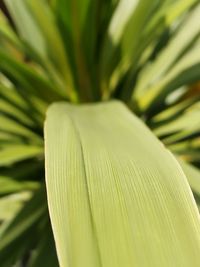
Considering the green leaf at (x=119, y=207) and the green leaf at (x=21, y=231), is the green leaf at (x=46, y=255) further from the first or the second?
the green leaf at (x=119, y=207)

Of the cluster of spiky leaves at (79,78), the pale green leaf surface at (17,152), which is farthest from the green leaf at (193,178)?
the pale green leaf surface at (17,152)

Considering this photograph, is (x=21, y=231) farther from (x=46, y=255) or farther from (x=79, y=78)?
(x=79, y=78)

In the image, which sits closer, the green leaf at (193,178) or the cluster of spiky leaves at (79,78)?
the green leaf at (193,178)

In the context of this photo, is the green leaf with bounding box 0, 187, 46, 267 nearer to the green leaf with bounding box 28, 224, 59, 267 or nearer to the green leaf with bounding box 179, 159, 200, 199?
the green leaf with bounding box 28, 224, 59, 267

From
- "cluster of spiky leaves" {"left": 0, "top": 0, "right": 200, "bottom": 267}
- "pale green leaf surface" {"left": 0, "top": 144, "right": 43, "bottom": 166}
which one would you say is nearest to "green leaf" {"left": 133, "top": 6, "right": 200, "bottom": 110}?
"cluster of spiky leaves" {"left": 0, "top": 0, "right": 200, "bottom": 267}

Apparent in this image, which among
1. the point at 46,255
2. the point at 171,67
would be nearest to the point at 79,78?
the point at 171,67
